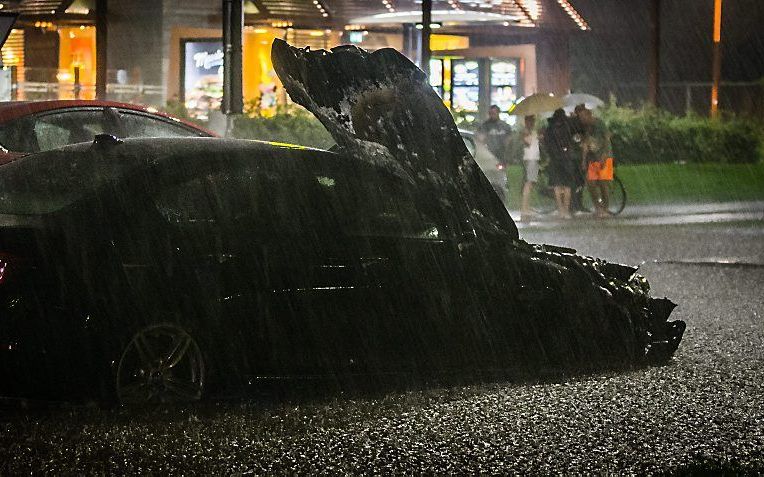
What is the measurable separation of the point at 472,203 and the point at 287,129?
17.9 m

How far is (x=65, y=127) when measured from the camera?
1127 centimetres

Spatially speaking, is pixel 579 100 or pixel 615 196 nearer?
pixel 615 196

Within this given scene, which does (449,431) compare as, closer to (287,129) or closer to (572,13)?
(287,129)

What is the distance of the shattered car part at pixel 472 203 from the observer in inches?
335

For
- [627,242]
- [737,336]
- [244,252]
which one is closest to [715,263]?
[627,242]

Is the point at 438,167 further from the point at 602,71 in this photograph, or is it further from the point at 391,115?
the point at 602,71

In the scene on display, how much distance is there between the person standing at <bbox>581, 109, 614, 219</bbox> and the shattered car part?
16088 millimetres

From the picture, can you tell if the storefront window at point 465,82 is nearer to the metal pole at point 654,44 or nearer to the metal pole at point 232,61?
the metal pole at point 654,44

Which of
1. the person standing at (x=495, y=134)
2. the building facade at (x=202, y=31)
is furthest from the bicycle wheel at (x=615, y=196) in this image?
the building facade at (x=202, y=31)

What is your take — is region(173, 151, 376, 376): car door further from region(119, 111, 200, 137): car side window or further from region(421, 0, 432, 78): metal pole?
region(421, 0, 432, 78): metal pole

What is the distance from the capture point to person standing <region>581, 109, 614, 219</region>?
991 inches

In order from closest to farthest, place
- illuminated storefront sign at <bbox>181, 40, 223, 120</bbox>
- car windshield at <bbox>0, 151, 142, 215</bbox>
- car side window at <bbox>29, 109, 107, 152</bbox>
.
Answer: car windshield at <bbox>0, 151, 142, 215</bbox>
car side window at <bbox>29, 109, 107, 152</bbox>
illuminated storefront sign at <bbox>181, 40, 223, 120</bbox>

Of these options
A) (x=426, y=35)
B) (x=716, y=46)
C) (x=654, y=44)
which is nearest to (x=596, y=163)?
(x=426, y=35)

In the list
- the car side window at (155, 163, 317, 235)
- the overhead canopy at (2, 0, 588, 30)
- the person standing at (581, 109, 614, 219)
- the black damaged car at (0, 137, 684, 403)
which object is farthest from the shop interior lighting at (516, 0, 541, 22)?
the car side window at (155, 163, 317, 235)
